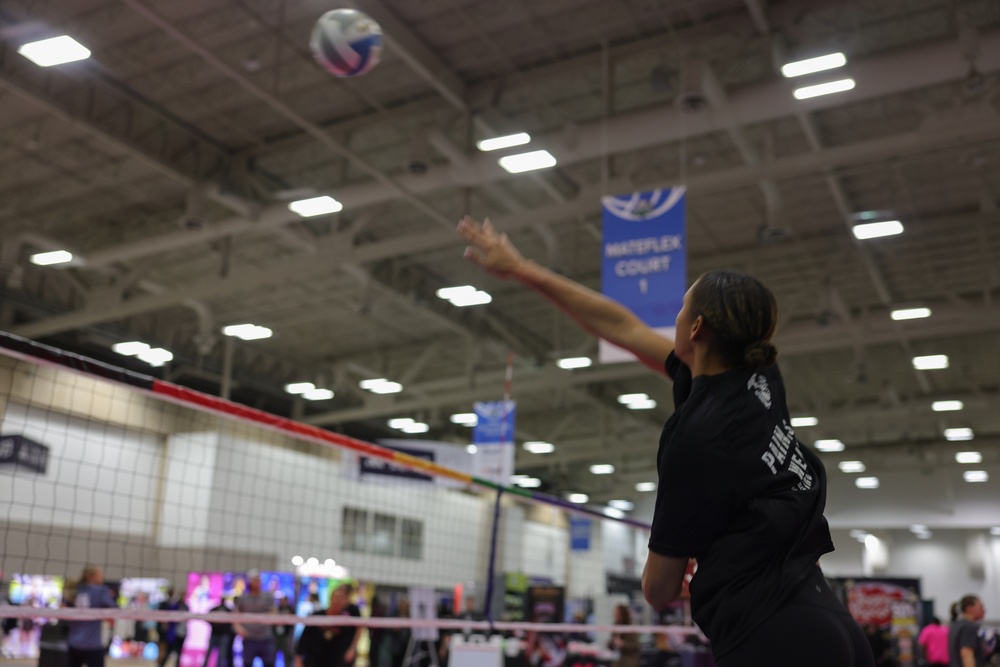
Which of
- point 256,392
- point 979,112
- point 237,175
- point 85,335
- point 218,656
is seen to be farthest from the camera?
point 256,392

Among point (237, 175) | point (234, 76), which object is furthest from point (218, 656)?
point (234, 76)

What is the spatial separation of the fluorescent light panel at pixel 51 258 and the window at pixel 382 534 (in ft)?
36.0

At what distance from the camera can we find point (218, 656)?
43.0 ft

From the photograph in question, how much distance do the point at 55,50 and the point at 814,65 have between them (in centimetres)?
786

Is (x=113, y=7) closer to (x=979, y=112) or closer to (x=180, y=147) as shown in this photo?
(x=180, y=147)

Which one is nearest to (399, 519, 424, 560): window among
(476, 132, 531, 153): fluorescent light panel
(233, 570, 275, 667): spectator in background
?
(233, 570, 275, 667): spectator in background

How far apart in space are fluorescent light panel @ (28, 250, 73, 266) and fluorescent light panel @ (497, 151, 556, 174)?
26.1 ft

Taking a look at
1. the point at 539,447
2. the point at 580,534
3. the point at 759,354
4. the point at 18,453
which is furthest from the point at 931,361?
the point at 759,354

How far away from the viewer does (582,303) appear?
2.00m

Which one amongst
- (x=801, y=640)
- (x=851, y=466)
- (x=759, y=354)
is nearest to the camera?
(x=801, y=640)

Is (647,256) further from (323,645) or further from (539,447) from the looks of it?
(539,447)

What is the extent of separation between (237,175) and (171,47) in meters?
2.64

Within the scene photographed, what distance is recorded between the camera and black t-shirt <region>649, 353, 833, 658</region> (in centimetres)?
146

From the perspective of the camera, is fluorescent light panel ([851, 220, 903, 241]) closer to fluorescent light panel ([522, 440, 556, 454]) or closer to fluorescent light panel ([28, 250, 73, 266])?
fluorescent light panel ([28, 250, 73, 266])
